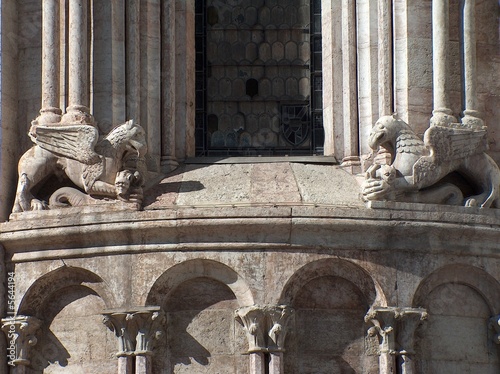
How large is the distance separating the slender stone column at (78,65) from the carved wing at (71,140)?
21cm

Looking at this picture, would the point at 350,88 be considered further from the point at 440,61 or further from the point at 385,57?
the point at 440,61

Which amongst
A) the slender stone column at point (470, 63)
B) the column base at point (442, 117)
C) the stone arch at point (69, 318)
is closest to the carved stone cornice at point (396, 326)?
the column base at point (442, 117)

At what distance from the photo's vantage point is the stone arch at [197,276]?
22.1 meters

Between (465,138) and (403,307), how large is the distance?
7.85ft

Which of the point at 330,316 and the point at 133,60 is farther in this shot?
the point at 133,60

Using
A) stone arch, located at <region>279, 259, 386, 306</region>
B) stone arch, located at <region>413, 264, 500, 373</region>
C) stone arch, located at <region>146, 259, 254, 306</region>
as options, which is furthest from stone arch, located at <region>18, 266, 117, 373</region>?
stone arch, located at <region>413, 264, 500, 373</region>

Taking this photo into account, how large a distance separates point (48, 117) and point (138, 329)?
9.92 feet

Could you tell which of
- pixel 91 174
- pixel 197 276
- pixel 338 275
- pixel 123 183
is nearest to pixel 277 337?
pixel 338 275

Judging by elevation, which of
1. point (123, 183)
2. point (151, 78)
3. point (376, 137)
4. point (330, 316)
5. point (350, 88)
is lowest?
point (330, 316)

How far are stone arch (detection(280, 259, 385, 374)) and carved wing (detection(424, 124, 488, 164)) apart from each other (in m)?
1.84

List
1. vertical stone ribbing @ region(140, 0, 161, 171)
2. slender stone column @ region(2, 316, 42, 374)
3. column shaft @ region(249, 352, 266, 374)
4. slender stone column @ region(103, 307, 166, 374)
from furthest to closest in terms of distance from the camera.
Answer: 1. vertical stone ribbing @ region(140, 0, 161, 171)
2. slender stone column @ region(2, 316, 42, 374)
3. slender stone column @ region(103, 307, 166, 374)
4. column shaft @ region(249, 352, 266, 374)

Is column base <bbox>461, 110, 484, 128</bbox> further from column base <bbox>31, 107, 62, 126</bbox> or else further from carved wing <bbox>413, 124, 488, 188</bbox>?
column base <bbox>31, 107, 62, 126</bbox>

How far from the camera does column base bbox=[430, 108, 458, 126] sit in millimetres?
A: 22938

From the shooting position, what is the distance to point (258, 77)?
964 inches
